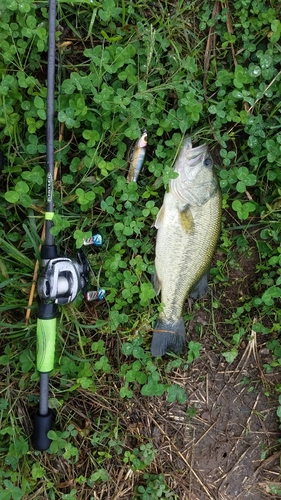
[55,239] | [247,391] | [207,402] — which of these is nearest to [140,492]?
[207,402]

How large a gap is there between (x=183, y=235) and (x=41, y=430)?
1477 mm

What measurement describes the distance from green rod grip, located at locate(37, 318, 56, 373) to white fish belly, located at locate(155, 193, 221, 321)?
2.49ft

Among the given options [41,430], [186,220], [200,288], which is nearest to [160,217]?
[186,220]

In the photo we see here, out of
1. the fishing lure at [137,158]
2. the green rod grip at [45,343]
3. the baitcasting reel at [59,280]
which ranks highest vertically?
the fishing lure at [137,158]

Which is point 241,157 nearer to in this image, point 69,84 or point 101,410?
point 69,84

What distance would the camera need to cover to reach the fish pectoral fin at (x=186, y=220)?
2824 mm

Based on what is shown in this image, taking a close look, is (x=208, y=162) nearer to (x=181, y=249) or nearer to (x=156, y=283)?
(x=181, y=249)

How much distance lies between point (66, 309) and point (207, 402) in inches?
48.6

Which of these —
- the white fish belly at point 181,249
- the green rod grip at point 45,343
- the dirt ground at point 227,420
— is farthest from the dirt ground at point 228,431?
the green rod grip at point 45,343

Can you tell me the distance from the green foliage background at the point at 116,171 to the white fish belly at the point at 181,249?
0.33 ft

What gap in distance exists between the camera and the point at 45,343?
2545 millimetres

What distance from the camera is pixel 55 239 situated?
282 centimetres

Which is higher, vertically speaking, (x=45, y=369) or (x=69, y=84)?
(x=69, y=84)

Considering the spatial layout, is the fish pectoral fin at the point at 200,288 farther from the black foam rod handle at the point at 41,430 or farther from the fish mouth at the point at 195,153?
the black foam rod handle at the point at 41,430
